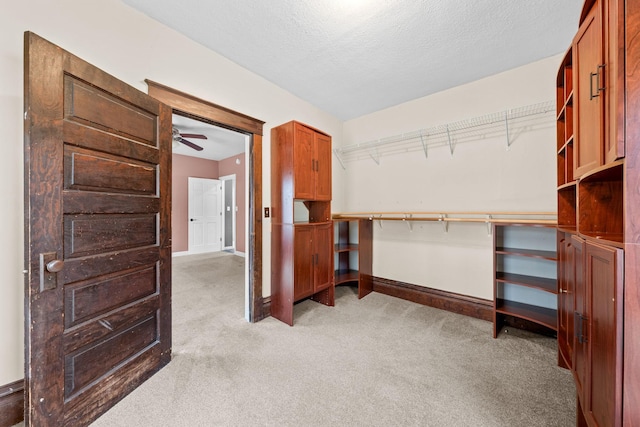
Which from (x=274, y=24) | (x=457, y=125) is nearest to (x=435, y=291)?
(x=457, y=125)

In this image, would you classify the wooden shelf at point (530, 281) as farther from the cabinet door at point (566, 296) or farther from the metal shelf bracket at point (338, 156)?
the metal shelf bracket at point (338, 156)

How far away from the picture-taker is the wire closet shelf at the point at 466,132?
239 centimetres

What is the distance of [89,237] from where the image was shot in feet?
4.55

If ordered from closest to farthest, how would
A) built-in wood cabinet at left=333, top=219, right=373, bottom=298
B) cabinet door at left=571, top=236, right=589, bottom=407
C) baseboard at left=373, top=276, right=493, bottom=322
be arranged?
1. cabinet door at left=571, top=236, right=589, bottom=407
2. baseboard at left=373, top=276, right=493, bottom=322
3. built-in wood cabinet at left=333, top=219, right=373, bottom=298

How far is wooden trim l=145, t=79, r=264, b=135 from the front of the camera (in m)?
1.92

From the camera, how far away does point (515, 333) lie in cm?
234

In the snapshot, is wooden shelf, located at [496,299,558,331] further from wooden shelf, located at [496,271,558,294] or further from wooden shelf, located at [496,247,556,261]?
wooden shelf, located at [496,247,556,261]

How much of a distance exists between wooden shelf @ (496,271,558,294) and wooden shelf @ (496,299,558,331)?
0.25 meters

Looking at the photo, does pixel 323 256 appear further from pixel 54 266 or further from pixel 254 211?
pixel 54 266

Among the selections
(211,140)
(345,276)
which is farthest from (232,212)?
(345,276)

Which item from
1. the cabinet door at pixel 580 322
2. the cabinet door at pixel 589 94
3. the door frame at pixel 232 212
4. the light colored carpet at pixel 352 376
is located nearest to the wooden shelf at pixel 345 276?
the light colored carpet at pixel 352 376

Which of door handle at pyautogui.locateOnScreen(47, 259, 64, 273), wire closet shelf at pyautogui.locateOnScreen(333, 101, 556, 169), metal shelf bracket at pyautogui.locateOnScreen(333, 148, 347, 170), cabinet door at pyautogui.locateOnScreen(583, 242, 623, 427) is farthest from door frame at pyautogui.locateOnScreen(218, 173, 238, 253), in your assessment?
cabinet door at pyautogui.locateOnScreen(583, 242, 623, 427)

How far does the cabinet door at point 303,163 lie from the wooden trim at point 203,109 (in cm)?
44

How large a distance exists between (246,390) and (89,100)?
201 cm
